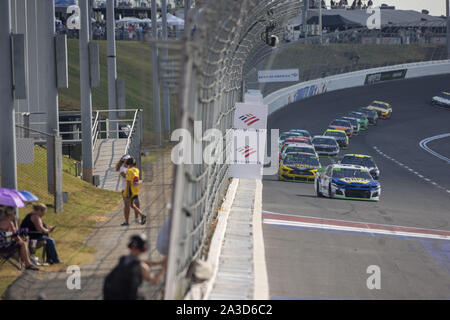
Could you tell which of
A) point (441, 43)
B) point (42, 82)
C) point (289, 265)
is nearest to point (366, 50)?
point (441, 43)

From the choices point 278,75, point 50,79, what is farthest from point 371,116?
point 50,79

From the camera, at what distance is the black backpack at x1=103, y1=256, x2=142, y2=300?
691 cm

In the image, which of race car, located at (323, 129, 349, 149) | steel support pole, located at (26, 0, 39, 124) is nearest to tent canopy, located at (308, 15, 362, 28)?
race car, located at (323, 129, 349, 149)

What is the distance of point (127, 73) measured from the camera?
185 ft

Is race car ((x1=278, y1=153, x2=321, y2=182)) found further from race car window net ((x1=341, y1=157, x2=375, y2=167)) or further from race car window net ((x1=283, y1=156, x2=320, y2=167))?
race car window net ((x1=341, y1=157, x2=375, y2=167))

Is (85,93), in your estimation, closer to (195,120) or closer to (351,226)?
(351,226)

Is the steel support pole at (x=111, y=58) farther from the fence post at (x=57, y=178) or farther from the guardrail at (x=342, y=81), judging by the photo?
the guardrail at (x=342, y=81)

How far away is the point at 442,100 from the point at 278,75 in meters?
14.1

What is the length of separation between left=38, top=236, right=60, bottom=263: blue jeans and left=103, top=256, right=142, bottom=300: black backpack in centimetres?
572

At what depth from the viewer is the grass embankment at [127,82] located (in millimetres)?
47266

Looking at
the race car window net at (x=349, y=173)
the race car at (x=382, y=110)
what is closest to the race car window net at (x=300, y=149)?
the race car window net at (x=349, y=173)

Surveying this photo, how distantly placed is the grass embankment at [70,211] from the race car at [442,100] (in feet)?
152
